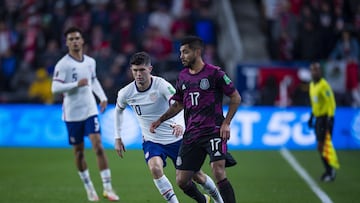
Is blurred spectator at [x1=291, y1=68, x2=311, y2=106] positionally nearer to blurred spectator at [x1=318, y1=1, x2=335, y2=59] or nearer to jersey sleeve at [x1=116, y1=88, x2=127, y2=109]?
blurred spectator at [x1=318, y1=1, x2=335, y2=59]

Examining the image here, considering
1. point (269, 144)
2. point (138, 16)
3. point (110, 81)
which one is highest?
point (138, 16)

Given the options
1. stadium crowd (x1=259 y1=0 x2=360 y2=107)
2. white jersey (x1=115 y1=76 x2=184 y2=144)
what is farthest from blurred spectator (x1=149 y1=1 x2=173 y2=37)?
white jersey (x1=115 y1=76 x2=184 y2=144)

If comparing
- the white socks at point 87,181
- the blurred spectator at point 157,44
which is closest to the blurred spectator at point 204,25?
the blurred spectator at point 157,44

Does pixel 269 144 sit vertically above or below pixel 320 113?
below

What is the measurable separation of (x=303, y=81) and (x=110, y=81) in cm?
563

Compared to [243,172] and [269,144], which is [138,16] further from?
[243,172]

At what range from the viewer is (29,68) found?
940 inches

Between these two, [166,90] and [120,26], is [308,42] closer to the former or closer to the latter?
[120,26]

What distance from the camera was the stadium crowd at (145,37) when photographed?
76.1 feet

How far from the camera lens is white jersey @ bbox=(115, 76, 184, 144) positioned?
10719 millimetres

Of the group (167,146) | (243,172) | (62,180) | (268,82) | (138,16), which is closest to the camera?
(167,146)

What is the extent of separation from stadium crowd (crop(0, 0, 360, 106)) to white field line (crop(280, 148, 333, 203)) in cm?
394

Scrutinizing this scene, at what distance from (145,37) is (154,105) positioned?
13286 millimetres

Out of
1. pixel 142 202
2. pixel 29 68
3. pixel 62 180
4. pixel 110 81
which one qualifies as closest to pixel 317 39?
pixel 110 81
